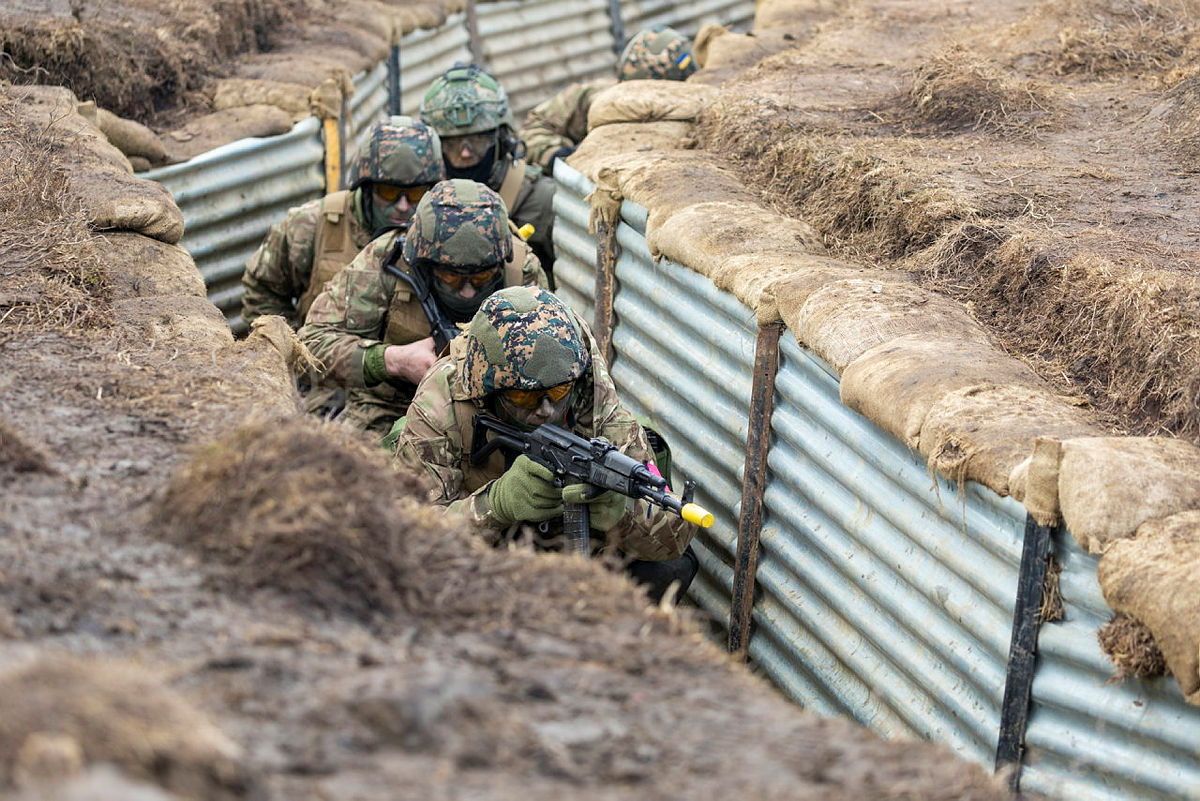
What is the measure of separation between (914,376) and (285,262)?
13.3ft

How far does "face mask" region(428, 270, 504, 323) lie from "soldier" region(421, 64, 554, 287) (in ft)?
5.40

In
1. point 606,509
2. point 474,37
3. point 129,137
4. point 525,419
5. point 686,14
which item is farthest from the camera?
point 686,14

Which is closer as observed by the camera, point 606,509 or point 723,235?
point 606,509

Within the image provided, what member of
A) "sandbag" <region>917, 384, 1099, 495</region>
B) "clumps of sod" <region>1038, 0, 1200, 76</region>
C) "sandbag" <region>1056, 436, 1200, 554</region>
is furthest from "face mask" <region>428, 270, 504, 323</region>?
"clumps of sod" <region>1038, 0, 1200, 76</region>

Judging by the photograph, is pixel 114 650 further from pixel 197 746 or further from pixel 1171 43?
pixel 1171 43

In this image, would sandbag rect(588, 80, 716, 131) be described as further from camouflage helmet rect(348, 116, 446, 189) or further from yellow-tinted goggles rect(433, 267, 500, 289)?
yellow-tinted goggles rect(433, 267, 500, 289)

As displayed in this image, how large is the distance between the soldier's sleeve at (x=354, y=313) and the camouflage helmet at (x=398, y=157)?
510 mm

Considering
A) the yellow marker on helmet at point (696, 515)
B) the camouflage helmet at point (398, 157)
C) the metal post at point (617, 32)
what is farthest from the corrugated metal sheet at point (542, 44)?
the yellow marker on helmet at point (696, 515)

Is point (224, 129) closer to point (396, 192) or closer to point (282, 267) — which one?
point (282, 267)

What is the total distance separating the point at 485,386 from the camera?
5.09 m

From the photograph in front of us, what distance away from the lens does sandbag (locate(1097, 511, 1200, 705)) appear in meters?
3.32

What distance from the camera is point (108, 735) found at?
2.12 meters

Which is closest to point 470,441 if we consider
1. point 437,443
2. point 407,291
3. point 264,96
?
point 437,443

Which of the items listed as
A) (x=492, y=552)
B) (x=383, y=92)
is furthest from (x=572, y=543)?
(x=383, y=92)
